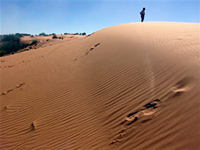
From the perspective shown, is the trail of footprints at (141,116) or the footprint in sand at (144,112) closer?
the trail of footprints at (141,116)

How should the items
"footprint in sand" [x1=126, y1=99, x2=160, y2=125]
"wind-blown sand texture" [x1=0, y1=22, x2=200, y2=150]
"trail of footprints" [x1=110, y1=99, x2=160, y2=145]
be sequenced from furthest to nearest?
"footprint in sand" [x1=126, y1=99, x2=160, y2=125] → "trail of footprints" [x1=110, y1=99, x2=160, y2=145] → "wind-blown sand texture" [x1=0, y1=22, x2=200, y2=150]

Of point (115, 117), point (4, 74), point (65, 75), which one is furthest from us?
point (4, 74)

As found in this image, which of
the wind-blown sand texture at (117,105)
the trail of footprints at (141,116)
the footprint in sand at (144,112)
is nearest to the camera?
the wind-blown sand texture at (117,105)

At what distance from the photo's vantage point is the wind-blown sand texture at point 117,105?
2676 mm

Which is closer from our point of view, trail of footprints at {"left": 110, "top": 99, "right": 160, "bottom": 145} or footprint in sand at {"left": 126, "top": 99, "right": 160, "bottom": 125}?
trail of footprints at {"left": 110, "top": 99, "right": 160, "bottom": 145}

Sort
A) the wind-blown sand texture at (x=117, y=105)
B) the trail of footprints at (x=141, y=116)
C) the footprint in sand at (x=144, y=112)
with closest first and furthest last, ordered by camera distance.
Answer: the wind-blown sand texture at (x=117, y=105)
the trail of footprints at (x=141, y=116)
the footprint in sand at (x=144, y=112)

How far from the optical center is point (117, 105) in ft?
12.1

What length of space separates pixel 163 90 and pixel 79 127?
246cm

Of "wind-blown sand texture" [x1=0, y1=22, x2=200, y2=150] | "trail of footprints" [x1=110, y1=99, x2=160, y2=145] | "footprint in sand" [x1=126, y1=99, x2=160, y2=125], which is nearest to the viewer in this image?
"wind-blown sand texture" [x1=0, y1=22, x2=200, y2=150]

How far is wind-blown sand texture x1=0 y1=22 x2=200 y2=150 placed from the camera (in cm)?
268

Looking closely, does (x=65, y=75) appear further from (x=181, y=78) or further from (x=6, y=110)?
(x=181, y=78)

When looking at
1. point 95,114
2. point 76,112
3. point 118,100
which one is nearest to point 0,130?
point 76,112

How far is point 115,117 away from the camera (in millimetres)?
3369

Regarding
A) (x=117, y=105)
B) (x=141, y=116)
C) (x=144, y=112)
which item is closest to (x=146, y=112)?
(x=144, y=112)
